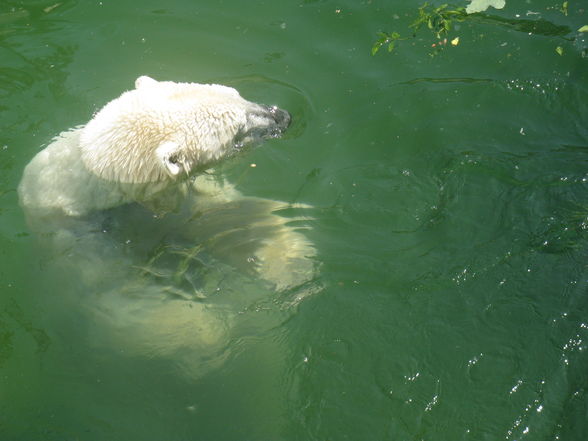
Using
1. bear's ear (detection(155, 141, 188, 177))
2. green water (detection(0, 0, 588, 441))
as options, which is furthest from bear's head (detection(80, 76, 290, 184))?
green water (detection(0, 0, 588, 441))

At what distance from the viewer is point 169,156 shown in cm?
469

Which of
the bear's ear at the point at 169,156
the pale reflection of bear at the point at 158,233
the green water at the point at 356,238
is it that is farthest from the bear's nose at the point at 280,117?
the bear's ear at the point at 169,156

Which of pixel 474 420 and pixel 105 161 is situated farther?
pixel 105 161

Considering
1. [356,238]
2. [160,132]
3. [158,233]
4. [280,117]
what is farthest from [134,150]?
[356,238]

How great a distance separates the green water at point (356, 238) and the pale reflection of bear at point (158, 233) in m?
0.08

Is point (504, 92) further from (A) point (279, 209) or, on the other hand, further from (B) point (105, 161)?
(B) point (105, 161)

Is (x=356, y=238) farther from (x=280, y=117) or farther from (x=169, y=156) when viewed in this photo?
(x=169, y=156)

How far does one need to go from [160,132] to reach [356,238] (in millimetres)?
1809

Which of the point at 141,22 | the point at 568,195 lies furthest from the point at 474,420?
the point at 141,22

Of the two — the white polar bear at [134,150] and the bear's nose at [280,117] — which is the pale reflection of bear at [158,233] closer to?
the white polar bear at [134,150]

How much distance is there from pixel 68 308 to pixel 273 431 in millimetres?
1922

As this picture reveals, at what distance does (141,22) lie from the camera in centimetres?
734

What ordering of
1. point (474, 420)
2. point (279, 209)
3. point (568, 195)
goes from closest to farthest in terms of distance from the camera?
1. point (474, 420)
2. point (568, 195)
3. point (279, 209)

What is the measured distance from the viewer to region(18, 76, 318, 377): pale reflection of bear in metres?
4.80
